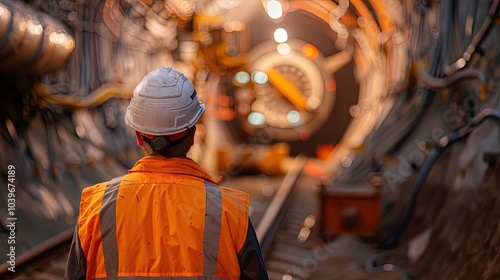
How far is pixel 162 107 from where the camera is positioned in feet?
6.57

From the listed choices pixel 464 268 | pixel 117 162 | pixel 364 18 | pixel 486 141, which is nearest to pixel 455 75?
pixel 486 141

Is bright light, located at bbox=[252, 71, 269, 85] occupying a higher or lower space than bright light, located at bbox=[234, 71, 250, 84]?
lower

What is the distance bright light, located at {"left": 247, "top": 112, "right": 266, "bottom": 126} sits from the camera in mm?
18547

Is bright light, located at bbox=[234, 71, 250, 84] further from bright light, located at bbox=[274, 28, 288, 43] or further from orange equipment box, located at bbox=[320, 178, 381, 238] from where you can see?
orange equipment box, located at bbox=[320, 178, 381, 238]

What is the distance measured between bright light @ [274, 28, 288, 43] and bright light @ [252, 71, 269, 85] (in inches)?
44.5

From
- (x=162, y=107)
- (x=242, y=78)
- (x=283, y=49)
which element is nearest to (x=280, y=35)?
(x=283, y=49)

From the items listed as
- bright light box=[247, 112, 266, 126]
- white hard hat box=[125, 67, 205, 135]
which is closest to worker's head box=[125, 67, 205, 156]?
white hard hat box=[125, 67, 205, 135]

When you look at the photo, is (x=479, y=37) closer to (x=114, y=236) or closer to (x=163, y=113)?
(x=163, y=113)

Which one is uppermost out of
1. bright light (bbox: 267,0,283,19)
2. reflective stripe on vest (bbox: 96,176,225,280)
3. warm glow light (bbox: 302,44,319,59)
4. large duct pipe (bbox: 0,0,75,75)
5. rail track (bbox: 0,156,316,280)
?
bright light (bbox: 267,0,283,19)

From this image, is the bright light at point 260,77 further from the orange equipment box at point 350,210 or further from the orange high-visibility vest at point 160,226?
the orange high-visibility vest at point 160,226

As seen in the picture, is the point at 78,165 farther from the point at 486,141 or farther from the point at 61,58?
the point at 486,141

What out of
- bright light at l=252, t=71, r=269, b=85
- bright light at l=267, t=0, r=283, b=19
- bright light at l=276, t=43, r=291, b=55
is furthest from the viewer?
bright light at l=276, t=43, r=291, b=55

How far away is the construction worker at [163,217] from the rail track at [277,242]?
2.86 meters

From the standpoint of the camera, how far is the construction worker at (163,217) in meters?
1.94
